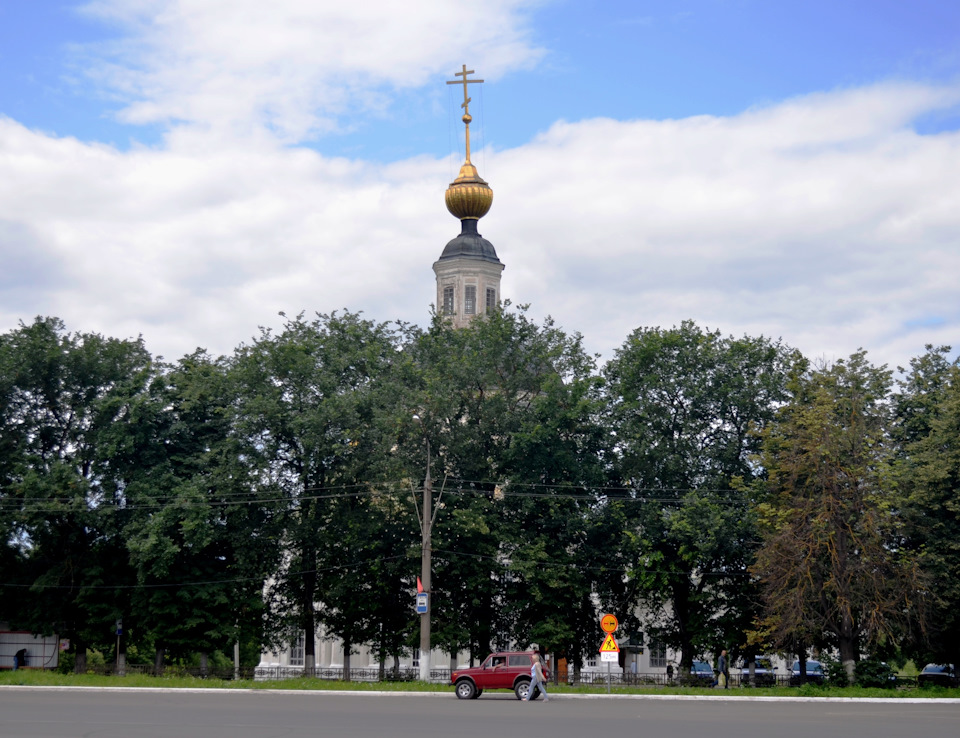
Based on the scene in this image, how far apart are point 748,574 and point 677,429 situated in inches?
278

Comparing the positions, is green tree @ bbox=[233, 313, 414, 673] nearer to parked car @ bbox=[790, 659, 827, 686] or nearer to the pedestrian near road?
the pedestrian near road

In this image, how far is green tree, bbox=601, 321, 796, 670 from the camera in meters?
46.8

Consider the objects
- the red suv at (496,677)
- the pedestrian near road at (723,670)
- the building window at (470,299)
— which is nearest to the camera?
the red suv at (496,677)

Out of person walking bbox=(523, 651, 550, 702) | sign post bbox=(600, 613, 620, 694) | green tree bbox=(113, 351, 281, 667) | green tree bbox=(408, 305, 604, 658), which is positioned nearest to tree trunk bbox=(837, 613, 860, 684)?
sign post bbox=(600, 613, 620, 694)

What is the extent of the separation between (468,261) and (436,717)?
5813 cm

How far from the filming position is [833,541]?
40.2m

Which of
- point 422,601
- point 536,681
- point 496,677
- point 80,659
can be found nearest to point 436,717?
point 536,681

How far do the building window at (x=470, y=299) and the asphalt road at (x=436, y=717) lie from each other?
47.7 m

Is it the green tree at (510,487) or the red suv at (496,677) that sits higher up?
the green tree at (510,487)

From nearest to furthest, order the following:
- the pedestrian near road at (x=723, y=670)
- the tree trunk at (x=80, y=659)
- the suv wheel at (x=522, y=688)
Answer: the suv wheel at (x=522, y=688), the pedestrian near road at (x=723, y=670), the tree trunk at (x=80, y=659)

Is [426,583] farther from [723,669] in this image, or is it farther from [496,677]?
[723,669]

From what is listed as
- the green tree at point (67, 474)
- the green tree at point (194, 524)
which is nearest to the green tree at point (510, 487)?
the green tree at point (194, 524)

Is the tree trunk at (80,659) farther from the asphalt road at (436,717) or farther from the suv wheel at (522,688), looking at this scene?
the suv wheel at (522,688)

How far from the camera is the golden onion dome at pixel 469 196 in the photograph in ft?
267
